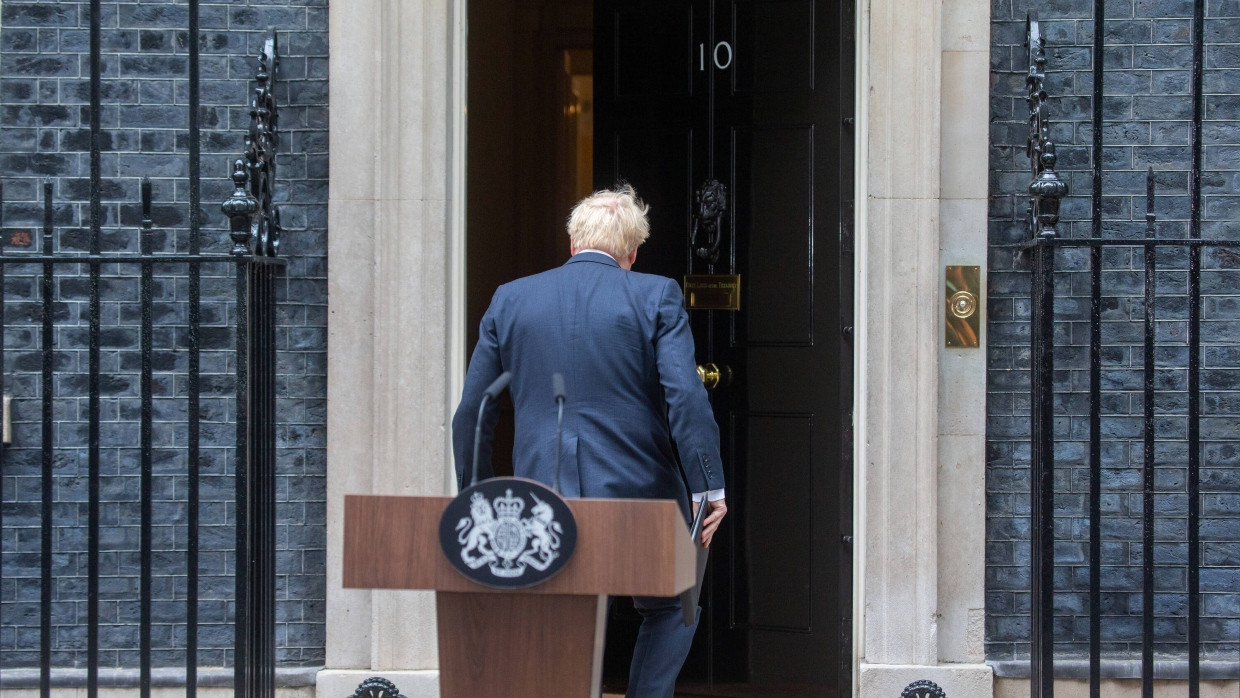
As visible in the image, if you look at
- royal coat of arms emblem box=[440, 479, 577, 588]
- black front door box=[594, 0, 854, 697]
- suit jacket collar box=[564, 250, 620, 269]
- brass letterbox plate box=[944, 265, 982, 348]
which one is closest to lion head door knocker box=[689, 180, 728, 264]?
black front door box=[594, 0, 854, 697]

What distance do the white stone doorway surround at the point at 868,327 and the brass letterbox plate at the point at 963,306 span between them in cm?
5

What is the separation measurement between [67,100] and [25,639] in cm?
198

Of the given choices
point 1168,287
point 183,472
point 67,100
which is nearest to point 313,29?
point 67,100

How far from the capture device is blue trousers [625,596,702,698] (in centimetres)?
381

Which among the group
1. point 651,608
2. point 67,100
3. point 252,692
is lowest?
point 252,692

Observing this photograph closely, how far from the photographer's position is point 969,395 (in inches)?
178

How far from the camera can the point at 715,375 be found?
16.9 ft

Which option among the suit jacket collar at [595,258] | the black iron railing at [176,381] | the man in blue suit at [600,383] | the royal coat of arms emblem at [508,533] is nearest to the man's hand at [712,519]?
the man in blue suit at [600,383]

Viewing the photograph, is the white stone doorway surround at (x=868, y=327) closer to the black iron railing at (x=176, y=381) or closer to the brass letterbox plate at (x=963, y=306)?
the brass letterbox plate at (x=963, y=306)

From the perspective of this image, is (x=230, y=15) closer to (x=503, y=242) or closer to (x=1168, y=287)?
(x=503, y=242)

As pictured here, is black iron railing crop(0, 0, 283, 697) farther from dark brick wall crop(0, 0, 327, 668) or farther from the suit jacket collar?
the suit jacket collar

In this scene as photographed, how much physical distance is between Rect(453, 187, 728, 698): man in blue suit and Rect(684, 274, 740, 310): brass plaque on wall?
1489 mm

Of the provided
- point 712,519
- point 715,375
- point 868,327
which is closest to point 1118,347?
point 868,327

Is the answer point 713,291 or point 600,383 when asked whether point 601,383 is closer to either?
point 600,383
